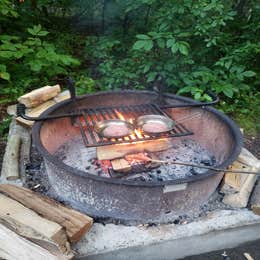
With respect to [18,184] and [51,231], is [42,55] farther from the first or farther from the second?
[51,231]

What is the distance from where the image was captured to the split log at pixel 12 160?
280 centimetres

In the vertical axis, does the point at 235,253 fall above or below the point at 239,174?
below

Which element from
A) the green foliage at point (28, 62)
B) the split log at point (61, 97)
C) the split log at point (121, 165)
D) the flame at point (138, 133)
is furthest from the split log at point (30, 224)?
the green foliage at point (28, 62)

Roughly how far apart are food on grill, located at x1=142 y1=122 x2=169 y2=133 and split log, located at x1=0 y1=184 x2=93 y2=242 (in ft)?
3.25

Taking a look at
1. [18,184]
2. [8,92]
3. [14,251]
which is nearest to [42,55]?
[8,92]

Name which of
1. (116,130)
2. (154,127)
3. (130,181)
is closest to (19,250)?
(130,181)

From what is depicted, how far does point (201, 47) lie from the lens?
4629mm

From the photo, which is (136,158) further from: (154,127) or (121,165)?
(154,127)

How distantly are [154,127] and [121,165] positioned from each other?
534mm

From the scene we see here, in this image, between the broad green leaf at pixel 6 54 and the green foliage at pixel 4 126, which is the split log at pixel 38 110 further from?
the broad green leaf at pixel 6 54

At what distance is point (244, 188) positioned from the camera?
280 centimetres

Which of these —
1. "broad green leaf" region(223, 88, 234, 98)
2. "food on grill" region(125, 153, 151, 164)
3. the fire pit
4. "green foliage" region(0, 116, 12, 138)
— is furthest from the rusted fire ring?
"green foliage" region(0, 116, 12, 138)

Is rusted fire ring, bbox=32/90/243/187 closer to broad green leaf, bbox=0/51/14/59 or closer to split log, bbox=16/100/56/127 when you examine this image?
split log, bbox=16/100/56/127

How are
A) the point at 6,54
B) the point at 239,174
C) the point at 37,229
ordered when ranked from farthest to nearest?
the point at 6,54 < the point at 239,174 < the point at 37,229
